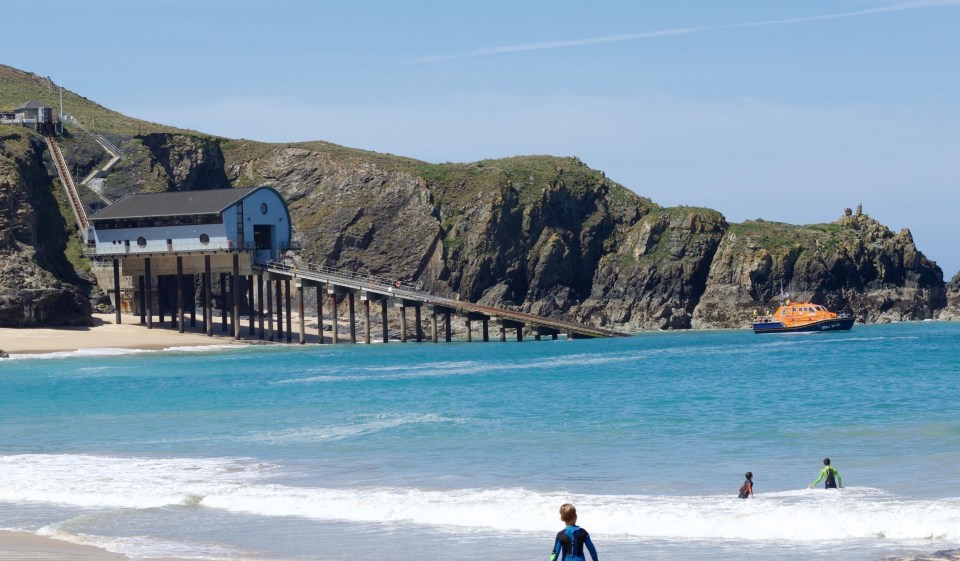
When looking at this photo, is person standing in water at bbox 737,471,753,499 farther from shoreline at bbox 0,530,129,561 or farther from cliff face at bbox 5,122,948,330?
cliff face at bbox 5,122,948,330

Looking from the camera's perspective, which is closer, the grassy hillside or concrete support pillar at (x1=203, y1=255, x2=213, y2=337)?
concrete support pillar at (x1=203, y1=255, x2=213, y2=337)

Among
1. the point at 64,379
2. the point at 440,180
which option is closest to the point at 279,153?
the point at 440,180

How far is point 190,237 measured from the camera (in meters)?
81.9

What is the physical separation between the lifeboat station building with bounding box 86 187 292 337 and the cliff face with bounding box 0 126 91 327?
361 cm

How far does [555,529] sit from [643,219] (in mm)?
98633

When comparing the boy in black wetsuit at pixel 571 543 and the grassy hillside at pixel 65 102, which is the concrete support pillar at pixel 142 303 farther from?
the boy in black wetsuit at pixel 571 543

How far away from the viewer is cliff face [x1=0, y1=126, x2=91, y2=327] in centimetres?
7838

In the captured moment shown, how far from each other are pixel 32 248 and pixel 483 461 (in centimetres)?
6303

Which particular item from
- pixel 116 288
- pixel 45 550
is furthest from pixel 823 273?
pixel 45 550

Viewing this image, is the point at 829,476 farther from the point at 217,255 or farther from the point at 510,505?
the point at 217,255

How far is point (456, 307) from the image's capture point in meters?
83.8

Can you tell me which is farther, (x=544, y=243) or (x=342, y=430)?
(x=544, y=243)

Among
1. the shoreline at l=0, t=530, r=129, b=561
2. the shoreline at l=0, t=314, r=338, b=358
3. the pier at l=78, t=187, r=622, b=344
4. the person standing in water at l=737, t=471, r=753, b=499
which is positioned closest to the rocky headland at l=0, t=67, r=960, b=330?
the pier at l=78, t=187, r=622, b=344

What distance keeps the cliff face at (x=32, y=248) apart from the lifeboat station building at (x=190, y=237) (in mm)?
3607
